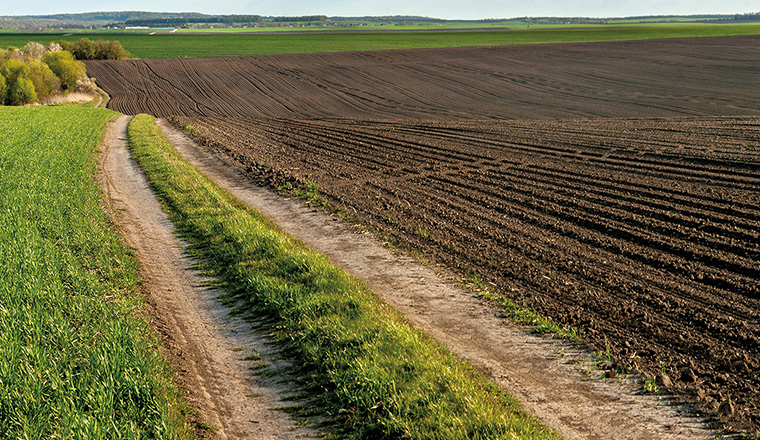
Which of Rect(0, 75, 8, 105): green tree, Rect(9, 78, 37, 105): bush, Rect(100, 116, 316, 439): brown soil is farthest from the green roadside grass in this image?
Rect(0, 75, 8, 105): green tree

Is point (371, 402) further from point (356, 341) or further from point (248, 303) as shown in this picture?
point (248, 303)

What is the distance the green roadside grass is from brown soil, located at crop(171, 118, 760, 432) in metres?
4.82

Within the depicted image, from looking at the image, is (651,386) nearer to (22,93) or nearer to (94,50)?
(22,93)

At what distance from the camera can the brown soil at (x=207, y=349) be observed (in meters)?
5.23

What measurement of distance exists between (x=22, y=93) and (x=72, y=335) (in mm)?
50511

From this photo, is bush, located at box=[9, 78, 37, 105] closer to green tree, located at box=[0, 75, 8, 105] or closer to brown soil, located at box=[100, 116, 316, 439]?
green tree, located at box=[0, 75, 8, 105]

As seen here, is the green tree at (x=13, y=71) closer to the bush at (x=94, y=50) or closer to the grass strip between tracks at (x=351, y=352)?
the bush at (x=94, y=50)

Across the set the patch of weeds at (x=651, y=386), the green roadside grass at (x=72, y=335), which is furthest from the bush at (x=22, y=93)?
the patch of weeds at (x=651, y=386)

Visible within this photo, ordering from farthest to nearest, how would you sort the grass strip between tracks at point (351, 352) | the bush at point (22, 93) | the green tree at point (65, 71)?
1. the green tree at point (65, 71)
2. the bush at point (22, 93)
3. the grass strip between tracks at point (351, 352)

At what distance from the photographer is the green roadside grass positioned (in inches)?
187

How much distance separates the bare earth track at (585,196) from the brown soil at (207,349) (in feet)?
8.81

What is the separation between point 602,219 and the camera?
11250mm

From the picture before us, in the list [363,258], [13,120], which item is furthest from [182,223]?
[13,120]

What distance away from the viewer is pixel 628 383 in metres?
5.75
